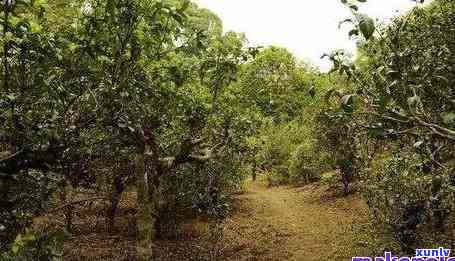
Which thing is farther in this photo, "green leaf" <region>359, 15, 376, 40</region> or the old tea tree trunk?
the old tea tree trunk

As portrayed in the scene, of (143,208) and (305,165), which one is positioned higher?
(305,165)

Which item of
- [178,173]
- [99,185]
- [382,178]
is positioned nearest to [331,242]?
[382,178]

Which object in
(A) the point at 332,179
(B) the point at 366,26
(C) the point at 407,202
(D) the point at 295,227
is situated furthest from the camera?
(A) the point at 332,179

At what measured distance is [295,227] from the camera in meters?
14.8

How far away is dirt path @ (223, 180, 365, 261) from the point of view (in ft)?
37.9

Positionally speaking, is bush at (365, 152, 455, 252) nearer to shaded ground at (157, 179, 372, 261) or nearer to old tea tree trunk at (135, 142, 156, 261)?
shaded ground at (157, 179, 372, 261)

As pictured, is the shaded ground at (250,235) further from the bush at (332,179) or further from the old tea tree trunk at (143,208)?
the old tea tree trunk at (143,208)

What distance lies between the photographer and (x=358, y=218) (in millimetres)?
14141

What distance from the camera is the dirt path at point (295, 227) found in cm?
1154

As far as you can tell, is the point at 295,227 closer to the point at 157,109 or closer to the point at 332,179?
the point at 332,179

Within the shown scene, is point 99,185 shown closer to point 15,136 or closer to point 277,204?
point 15,136

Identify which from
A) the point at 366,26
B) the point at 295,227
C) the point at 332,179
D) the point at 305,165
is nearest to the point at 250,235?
the point at 295,227

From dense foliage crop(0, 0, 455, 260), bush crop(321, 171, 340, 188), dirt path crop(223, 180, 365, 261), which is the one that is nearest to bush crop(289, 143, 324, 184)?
bush crop(321, 171, 340, 188)

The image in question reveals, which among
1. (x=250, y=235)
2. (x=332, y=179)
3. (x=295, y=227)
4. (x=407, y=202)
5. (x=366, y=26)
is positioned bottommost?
(x=250, y=235)
